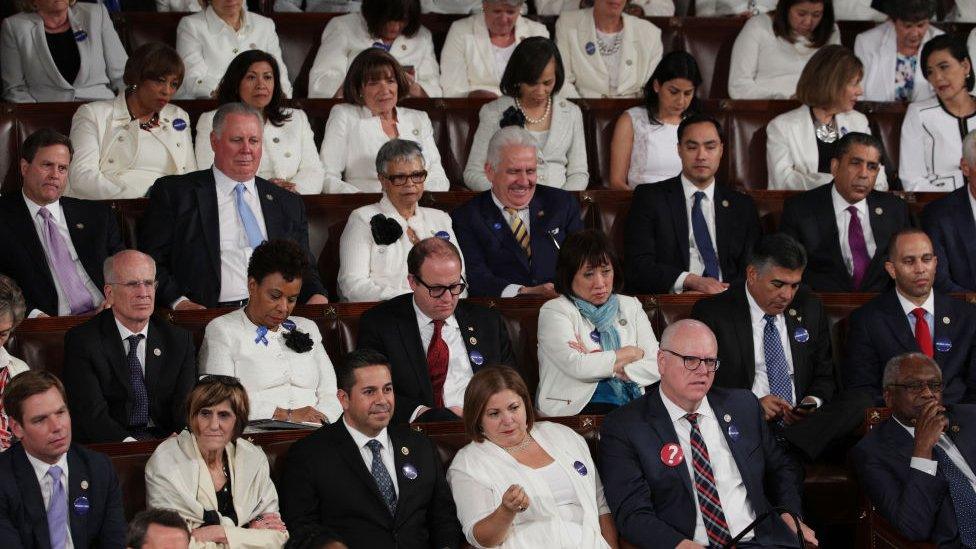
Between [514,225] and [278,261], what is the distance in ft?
3.38

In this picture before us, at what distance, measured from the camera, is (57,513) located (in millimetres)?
3381

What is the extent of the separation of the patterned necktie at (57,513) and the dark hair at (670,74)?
111 inches

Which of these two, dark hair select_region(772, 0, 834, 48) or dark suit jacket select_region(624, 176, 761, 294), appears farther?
dark hair select_region(772, 0, 834, 48)

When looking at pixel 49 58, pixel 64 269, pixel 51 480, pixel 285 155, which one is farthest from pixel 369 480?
pixel 49 58

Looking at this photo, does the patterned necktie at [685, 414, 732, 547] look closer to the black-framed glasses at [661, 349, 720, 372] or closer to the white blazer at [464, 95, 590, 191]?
the black-framed glasses at [661, 349, 720, 372]

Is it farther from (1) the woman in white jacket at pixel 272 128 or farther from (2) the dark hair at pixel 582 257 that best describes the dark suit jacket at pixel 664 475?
(1) the woman in white jacket at pixel 272 128

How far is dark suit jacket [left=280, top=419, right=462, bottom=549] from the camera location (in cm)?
360

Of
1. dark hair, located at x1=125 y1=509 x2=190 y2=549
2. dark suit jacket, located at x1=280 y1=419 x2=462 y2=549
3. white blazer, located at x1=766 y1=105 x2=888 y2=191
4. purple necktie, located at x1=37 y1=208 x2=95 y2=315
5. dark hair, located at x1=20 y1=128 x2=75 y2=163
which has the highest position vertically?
dark hair, located at x1=20 y1=128 x2=75 y2=163

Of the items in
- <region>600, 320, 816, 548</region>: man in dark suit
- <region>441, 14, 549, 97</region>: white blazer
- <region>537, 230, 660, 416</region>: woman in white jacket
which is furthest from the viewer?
<region>441, 14, 549, 97</region>: white blazer

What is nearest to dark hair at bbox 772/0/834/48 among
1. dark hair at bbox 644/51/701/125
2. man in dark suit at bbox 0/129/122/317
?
dark hair at bbox 644/51/701/125

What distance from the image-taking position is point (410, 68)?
588 centimetres

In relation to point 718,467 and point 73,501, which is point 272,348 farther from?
point 718,467

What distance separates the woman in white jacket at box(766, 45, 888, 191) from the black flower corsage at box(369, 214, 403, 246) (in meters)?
1.57

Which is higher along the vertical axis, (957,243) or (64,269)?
(64,269)
